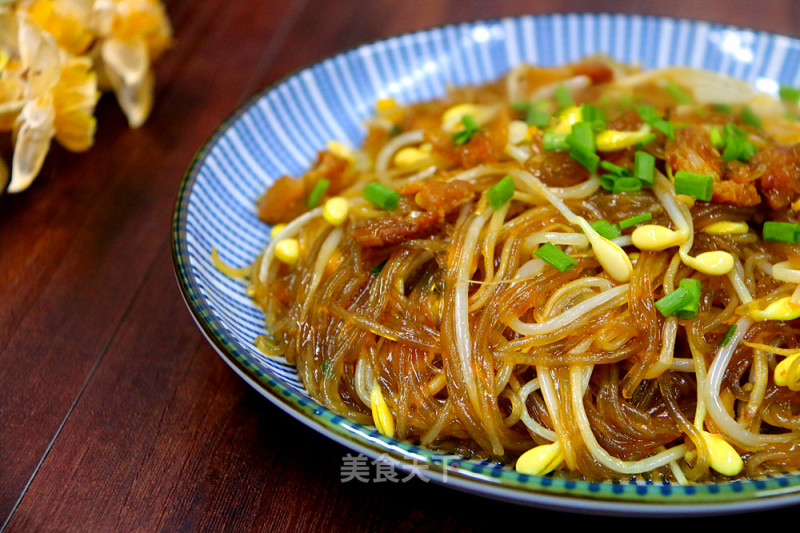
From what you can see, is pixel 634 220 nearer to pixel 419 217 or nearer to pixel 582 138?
pixel 582 138

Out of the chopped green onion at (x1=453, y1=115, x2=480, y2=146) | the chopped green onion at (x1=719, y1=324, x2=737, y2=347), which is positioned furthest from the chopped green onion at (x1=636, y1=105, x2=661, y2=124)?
the chopped green onion at (x1=719, y1=324, x2=737, y2=347)

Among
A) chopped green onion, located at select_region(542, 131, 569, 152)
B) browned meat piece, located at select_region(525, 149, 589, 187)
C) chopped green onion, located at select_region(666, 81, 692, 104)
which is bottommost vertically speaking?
chopped green onion, located at select_region(666, 81, 692, 104)

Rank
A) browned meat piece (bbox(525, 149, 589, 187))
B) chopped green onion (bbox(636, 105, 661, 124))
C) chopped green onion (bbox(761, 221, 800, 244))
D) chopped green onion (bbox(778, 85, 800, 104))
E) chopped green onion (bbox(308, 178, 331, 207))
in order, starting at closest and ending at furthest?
chopped green onion (bbox(761, 221, 800, 244))
browned meat piece (bbox(525, 149, 589, 187))
chopped green onion (bbox(636, 105, 661, 124))
chopped green onion (bbox(308, 178, 331, 207))
chopped green onion (bbox(778, 85, 800, 104))

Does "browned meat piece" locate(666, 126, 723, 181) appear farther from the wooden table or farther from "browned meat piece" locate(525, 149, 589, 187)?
the wooden table

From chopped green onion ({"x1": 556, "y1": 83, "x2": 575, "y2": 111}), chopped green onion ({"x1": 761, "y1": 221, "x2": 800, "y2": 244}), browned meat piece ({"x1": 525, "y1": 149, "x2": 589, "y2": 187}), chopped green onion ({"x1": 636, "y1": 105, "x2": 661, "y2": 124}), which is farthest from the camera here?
chopped green onion ({"x1": 556, "y1": 83, "x2": 575, "y2": 111})

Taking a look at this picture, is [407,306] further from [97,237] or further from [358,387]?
[97,237]

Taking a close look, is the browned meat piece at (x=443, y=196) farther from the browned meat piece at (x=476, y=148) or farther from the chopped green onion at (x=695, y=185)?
the chopped green onion at (x=695, y=185)

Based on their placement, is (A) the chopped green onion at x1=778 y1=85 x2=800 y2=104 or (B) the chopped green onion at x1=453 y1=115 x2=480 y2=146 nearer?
(B) the chopped green onion at x1=453 y1=115 x2=480 y2=146

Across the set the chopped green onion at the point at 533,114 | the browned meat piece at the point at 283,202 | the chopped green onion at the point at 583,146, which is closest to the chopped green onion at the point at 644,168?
the chopped green onion at the point at 583,146

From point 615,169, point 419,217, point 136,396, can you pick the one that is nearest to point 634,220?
point 615,169
